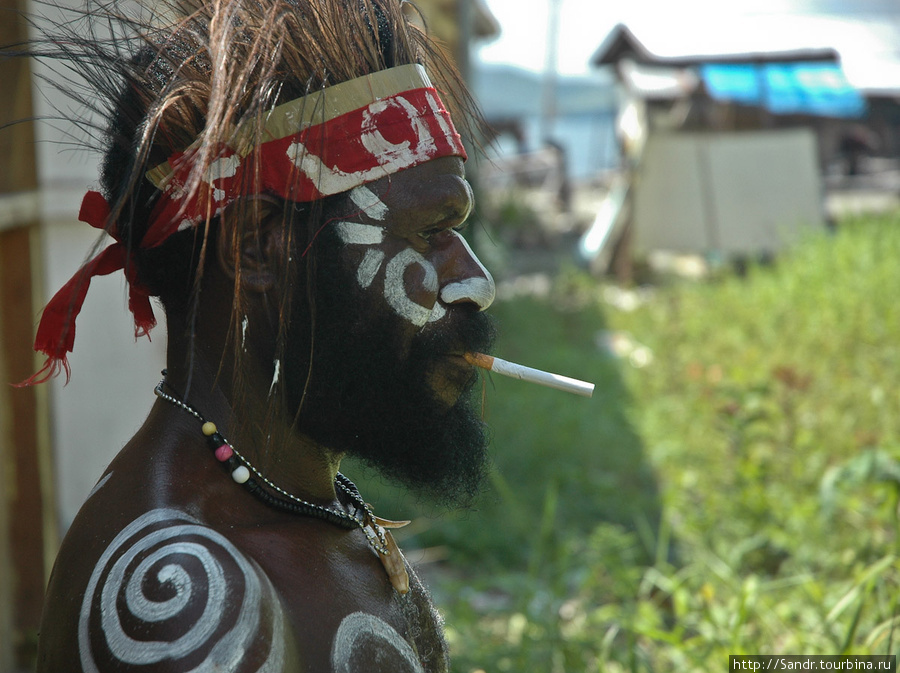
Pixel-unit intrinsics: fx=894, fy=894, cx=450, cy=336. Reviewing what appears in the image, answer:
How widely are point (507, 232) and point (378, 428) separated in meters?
11.7

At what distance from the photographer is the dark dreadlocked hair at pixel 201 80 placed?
1.21 meters

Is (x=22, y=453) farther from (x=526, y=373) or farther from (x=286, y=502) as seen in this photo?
(x=526, y=373)

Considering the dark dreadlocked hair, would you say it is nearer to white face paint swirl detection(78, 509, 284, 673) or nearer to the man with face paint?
the man with face paint

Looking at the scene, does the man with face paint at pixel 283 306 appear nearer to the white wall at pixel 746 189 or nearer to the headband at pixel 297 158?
the headband at pixel 297 158

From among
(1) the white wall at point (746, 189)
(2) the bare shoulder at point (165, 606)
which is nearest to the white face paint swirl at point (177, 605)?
(2) the bare shoulder at point (165, 606)

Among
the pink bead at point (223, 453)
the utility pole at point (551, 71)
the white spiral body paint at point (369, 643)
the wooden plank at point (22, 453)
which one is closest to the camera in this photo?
the white spiral body paint at point (369, 643)

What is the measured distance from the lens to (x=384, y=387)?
1350 millimetres

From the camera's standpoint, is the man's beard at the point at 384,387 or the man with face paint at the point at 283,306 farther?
the man's beard at the point at 384,387

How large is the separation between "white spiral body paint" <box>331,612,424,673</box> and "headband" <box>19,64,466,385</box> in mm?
555

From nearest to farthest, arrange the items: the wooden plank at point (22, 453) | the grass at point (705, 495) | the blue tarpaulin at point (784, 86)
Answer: the grass at point (705, 495), the wooden plank at point (22, 453), the blue tarpaulin at point (784, 86)

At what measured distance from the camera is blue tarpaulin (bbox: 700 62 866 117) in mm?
9836

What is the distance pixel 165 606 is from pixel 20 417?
81.8 inches

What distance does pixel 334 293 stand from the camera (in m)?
1.33

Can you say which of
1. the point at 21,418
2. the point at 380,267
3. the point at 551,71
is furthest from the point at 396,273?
the point at 551,71
